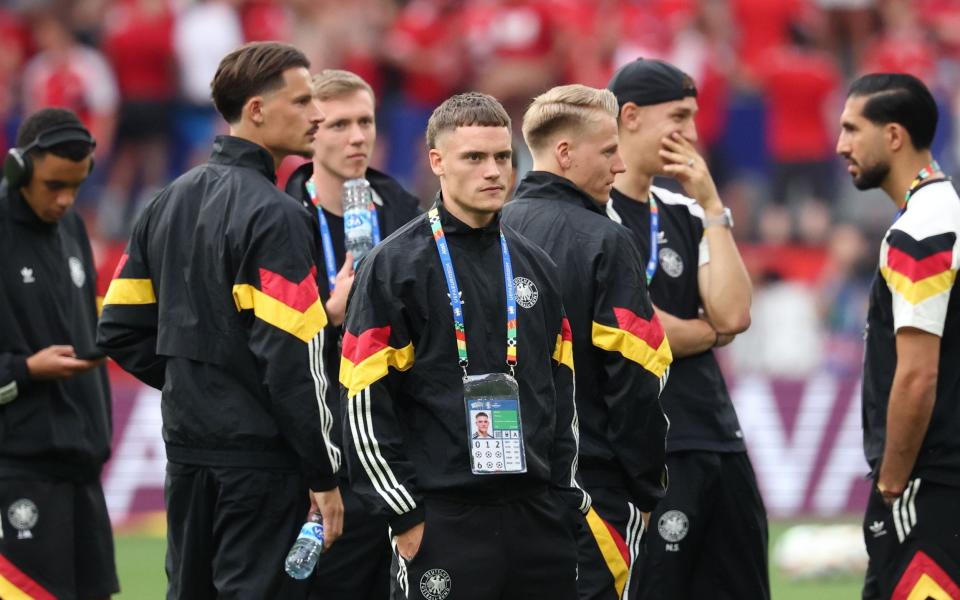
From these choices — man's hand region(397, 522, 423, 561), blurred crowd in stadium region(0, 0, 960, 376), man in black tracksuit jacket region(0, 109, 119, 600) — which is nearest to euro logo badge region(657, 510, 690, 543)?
man's hand region(397, 522, 423, 561)

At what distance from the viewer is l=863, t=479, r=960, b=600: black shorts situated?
6.73 meters

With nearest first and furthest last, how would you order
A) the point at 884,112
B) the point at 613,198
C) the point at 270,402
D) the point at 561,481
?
the point at 561,481
the point at 270,402
the point at 884,112
the point at 613,198

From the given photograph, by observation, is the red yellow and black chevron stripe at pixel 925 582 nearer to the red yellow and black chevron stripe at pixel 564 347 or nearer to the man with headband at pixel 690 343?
the man with headband at pixel 690 343

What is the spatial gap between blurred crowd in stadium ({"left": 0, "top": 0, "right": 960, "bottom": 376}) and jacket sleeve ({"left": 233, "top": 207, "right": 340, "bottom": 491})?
9.86 m

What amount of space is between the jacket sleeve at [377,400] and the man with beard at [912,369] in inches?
83.0

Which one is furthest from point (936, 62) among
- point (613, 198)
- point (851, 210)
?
point (613, 198)

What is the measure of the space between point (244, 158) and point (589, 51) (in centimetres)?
1066

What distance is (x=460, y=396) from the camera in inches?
230

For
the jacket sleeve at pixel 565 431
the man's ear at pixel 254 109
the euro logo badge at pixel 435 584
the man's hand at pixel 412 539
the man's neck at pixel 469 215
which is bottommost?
the euro logo badge at pixel 435 584

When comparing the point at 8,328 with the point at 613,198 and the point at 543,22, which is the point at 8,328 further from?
the point at 543,22

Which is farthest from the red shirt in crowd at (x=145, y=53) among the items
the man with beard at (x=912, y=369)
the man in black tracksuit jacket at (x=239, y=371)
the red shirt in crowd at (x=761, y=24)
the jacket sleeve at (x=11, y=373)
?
the man with beard at (x=912, y=369)

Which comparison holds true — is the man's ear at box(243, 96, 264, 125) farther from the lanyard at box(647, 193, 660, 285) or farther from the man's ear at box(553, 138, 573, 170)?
the lanyard at box(647, 193, 660, 285)

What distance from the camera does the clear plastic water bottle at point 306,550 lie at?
21.7 ft

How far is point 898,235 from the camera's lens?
6.78m
